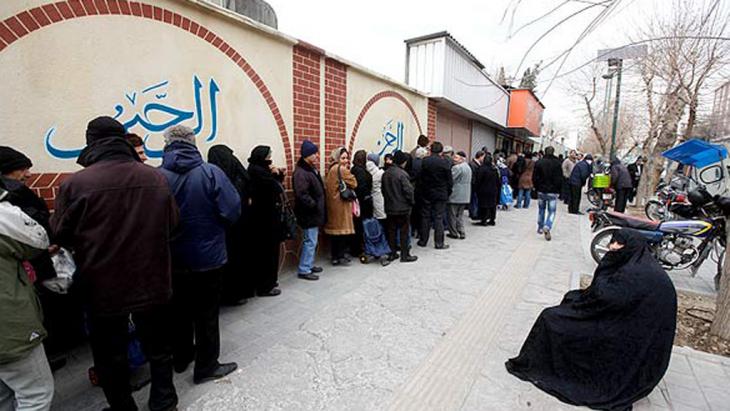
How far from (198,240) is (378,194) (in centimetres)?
306

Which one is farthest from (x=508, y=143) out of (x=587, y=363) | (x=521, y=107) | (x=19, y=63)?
(x=19, y=63)

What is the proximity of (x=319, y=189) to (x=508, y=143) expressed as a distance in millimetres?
16924

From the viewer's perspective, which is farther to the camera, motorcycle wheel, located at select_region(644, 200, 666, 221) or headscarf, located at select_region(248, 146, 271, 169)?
motorcycle wheel, located at select_region(644, 200, 666, 221)

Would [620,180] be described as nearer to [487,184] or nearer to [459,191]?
[487,184]

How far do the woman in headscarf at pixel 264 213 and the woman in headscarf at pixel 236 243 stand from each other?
83 mm

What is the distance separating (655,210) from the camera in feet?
30.5

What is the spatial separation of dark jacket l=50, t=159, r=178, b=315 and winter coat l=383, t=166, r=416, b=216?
11.2 ft

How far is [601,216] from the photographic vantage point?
5.42 metres

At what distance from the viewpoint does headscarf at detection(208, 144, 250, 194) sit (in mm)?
3383

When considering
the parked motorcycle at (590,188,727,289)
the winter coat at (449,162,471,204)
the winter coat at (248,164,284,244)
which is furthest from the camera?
the winter coat at (449,162,471,204)

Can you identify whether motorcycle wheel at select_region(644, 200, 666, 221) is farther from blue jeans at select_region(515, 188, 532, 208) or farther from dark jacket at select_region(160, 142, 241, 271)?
dark jacket at select_region(160, 142, 241, 271)

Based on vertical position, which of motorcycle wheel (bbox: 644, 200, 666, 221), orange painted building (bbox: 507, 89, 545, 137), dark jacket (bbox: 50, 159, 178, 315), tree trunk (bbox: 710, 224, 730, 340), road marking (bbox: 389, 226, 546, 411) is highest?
orange painted building (bbox: 507, 89, 545, 137)

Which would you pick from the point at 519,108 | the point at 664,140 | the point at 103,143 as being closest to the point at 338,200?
the point at 103,143

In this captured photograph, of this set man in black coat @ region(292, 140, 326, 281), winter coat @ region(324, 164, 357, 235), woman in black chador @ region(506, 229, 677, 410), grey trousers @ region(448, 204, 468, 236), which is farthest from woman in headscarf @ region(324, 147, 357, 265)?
woman in black chador @ region(506, 229, 677, 410)
